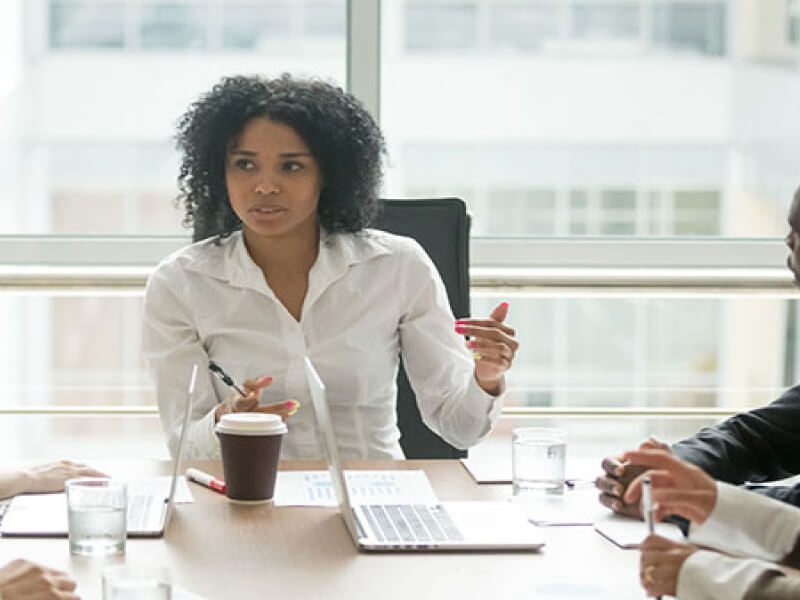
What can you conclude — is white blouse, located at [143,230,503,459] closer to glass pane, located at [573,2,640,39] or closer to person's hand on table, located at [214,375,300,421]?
person's hand on table, located at [214,375,300,421]

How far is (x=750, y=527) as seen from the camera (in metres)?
1.74

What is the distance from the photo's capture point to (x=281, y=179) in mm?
2730

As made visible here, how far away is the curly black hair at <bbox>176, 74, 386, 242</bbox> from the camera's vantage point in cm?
279

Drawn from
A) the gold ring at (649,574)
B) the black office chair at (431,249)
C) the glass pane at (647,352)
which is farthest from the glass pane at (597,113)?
the gold ring at (649,574)

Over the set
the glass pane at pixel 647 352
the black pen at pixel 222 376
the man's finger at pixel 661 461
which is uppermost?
the man's finger at pixel 661 461

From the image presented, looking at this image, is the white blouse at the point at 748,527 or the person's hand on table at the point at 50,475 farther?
the person's hand on table at the point at 50,475

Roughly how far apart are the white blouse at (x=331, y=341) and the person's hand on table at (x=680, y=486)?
867mm

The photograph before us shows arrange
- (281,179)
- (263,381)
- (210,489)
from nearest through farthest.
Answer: (210,489), (263,381), (281,179)

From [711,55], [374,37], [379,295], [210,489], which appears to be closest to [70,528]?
[210,489]

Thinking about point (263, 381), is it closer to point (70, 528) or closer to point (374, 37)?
point (70, 528)

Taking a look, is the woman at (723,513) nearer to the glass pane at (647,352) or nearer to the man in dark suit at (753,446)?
the man in dark suit at (753,446)

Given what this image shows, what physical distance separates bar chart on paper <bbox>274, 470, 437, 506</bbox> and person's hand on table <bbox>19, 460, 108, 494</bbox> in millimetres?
290

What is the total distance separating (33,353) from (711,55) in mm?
1998

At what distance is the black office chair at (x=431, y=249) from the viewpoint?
9.18 ft
